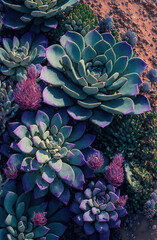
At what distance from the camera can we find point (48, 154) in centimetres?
300

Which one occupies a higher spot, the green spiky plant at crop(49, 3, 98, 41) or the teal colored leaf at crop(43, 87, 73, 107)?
the green spiky plant at crop(49, 3, 98, 41)

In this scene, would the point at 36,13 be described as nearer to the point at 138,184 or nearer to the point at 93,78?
the point at 93,78

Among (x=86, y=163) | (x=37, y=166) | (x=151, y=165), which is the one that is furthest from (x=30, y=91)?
(x=151, y=165)

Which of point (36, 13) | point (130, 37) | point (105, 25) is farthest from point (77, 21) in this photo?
point (130, 37)

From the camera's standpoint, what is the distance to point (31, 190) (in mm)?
3252

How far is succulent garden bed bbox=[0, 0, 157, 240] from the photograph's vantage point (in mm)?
2971

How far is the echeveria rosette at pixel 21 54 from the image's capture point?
3412mm

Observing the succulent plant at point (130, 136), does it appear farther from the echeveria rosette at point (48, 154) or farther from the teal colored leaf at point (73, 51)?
the teal colored leaf at point (73, 51)

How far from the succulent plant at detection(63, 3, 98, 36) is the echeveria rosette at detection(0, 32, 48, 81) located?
447 millimetres

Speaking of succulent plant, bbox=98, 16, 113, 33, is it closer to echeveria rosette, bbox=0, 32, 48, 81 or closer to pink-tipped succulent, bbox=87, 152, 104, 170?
echeveria rosette, bbox=0, 32, 48, 81

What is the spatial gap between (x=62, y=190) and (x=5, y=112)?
44.7 inches

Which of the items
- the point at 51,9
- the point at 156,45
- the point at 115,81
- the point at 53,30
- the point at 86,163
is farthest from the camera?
the point at 156,45

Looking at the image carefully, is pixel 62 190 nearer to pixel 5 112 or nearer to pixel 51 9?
pixel 5 112

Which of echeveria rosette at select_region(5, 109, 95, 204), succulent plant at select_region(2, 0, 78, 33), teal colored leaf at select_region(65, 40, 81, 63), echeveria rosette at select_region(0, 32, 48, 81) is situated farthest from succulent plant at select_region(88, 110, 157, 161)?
succulent plant at select_region(2, 0, 78, 33)
